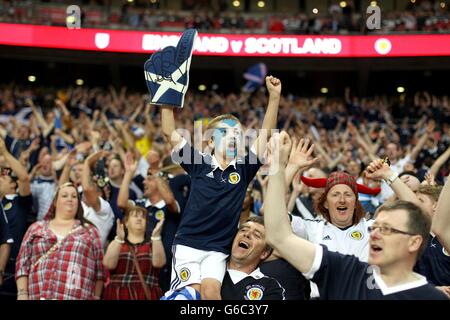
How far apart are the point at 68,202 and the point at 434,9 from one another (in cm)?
2107

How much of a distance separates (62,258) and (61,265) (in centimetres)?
6

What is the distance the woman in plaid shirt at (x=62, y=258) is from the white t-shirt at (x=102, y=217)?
2.79 ft

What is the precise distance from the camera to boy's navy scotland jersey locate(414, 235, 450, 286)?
4.57m

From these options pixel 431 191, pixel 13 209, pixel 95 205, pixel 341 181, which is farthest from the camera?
pixel 13 209

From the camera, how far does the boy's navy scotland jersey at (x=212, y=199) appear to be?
4.25m

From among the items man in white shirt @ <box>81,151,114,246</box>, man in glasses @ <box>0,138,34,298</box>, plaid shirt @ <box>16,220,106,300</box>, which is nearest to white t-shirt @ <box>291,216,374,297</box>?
plaid shirt @ <box>16,220,106,300</box>

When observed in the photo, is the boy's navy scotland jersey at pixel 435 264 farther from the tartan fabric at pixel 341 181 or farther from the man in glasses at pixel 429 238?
the tartan fabric at pixel 341 181

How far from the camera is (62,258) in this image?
5445 mm

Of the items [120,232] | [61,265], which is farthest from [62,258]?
[120,232]

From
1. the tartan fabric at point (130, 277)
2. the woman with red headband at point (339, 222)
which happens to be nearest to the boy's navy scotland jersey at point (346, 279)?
the woman with red headband at point (339, 222)

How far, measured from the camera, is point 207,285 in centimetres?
411

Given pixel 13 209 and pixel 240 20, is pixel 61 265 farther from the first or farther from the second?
pixel 240 20
